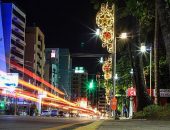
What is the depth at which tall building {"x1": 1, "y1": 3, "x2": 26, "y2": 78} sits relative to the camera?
133 m

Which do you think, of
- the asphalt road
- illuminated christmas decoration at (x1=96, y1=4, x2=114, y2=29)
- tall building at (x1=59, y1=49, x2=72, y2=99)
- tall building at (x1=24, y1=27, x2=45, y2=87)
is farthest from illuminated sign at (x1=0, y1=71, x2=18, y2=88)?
tall building at (x1=59, y1=49, x2=72, y2=99)

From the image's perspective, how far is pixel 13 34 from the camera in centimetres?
13712

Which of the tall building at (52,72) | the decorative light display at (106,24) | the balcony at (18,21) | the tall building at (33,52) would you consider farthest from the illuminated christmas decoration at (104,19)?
the tall building at (52,72)

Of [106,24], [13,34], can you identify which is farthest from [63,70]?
[106,24]

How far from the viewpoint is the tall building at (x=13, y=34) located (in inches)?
5231

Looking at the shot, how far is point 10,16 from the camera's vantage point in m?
135

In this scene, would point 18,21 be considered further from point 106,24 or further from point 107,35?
point 106,24

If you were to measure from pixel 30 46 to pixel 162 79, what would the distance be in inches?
4095

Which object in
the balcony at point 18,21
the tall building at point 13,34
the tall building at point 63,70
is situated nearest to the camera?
the tall building at point 13,34

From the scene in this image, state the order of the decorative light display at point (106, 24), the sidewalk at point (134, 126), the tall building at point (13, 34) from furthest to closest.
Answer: the tall building at point (13, 34)
the decorative light display at point (106, 24)
the sidewalk at point (134, 126)

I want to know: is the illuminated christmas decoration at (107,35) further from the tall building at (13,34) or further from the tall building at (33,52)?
the tall building at (33,52)

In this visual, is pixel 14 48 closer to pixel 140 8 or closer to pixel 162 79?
pixel 162 79

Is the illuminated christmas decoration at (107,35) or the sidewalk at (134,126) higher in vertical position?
the illuminated christmas decoration at (107,35)

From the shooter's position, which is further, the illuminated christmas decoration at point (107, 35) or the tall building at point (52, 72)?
the tall building at point (52, 72)
